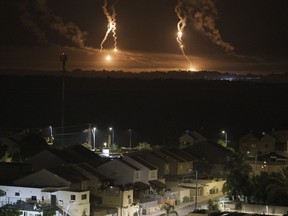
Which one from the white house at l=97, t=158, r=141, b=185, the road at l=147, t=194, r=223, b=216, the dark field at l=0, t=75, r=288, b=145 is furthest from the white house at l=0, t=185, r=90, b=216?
the dark field at l=0, t=75, r=288, b=145

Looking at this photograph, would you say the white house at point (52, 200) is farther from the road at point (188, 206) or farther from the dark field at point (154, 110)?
the dark field at point (154, 110)

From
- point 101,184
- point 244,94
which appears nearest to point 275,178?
point 101,184

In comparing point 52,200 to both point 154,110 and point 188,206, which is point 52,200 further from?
point 154,110

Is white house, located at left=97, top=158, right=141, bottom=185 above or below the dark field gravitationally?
below

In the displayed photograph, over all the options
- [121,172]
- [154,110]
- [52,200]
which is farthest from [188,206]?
[154,110]

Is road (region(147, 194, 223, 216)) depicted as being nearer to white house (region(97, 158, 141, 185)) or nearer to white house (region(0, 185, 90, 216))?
white house (region(97, 158, 141, 185))

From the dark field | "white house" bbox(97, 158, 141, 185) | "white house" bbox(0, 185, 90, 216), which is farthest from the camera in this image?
the dark field

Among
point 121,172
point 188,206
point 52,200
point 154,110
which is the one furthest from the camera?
point 154,110

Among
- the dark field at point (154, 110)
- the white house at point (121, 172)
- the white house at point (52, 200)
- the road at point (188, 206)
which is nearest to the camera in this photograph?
the white house at point (52, 200)

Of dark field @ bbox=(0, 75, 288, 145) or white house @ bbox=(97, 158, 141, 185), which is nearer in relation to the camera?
white house @ bbox=(97, 158, 141, 185)

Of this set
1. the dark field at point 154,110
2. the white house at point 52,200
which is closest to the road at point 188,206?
the white house at point 52,200

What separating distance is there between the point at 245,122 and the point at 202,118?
337 cm

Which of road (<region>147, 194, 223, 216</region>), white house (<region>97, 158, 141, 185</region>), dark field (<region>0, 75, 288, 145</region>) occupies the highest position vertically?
dark field (<region>0, 75, 288, 145</region>)

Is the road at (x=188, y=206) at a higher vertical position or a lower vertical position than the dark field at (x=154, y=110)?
lower
